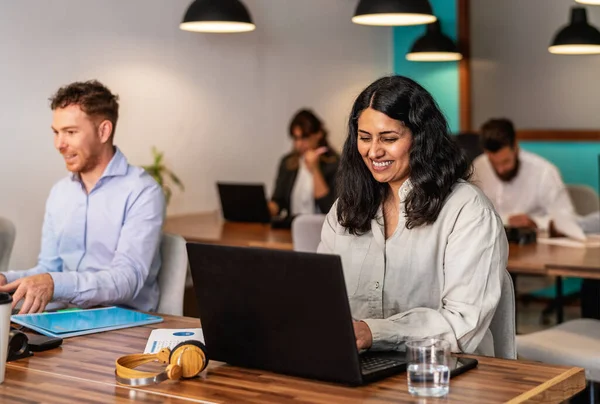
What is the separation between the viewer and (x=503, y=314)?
237 centimetres

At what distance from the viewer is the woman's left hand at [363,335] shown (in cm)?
199

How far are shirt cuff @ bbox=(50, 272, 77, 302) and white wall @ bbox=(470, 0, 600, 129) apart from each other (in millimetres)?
4703

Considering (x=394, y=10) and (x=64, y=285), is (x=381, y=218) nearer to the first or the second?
(x=64, y=285)

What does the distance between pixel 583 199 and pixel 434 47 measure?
5.71 feet

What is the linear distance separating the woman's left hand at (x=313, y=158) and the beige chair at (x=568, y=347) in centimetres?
246

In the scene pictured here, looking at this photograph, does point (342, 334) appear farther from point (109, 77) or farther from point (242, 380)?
point (109, 77)

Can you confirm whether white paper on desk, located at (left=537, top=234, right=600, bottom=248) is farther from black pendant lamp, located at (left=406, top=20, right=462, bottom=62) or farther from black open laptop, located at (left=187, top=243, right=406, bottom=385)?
black pendant lamp, located at (left=406, top=20, right=462, bottom=62)

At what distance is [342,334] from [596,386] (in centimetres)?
223

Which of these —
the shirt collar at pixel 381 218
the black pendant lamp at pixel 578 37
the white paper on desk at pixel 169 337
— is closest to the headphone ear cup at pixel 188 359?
the white paper on desk at pixel 169 337

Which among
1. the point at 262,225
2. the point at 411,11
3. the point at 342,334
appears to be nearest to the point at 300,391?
the point at 342,334

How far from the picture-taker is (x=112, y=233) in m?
3.16

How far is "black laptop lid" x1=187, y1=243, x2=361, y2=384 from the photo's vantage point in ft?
5.76

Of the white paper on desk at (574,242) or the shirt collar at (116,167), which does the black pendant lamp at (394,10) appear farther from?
the shirt collar at (116,167)

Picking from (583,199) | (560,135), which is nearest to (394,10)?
(583,199)
